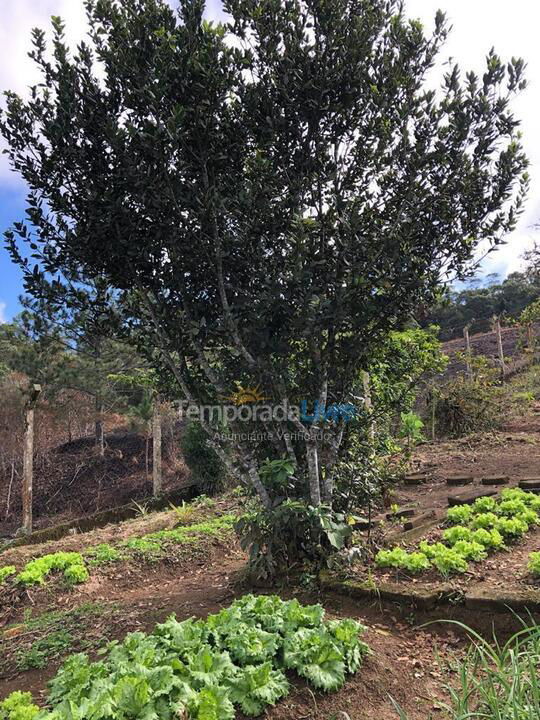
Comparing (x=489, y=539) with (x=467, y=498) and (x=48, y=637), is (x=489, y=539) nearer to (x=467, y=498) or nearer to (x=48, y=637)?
(x=467, y=498)

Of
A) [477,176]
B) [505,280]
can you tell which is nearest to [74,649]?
[477,176]

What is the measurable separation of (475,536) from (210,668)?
2489 mm

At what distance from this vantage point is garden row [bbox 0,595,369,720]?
2023 millimetres

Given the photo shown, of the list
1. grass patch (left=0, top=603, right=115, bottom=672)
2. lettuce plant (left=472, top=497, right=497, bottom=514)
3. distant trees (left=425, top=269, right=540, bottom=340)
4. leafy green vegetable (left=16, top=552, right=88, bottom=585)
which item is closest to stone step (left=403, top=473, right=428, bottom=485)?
lettuce plant (left=472, top=497, right=497, bottom=514)

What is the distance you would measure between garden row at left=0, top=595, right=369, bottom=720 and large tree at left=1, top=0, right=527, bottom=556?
120cm

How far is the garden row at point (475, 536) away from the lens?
353 centimetres

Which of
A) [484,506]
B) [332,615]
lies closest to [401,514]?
[484,506]

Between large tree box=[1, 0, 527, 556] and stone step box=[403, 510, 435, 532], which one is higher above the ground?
large tree box=[1, 0, 527, 556]

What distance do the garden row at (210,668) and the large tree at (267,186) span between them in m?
1.20

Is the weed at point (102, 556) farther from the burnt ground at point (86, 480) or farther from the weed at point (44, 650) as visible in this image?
the burnt ground at point (86, 480)

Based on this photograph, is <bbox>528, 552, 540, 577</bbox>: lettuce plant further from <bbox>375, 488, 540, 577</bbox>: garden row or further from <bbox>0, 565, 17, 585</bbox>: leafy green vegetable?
<bbox>0, 565, 17, 585</bbox>: leafy green vegetable

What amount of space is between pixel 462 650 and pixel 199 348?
2586mm

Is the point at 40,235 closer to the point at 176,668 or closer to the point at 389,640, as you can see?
the point at 176,668

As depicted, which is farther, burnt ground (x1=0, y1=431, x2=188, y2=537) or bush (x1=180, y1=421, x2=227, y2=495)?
burnt ground (x1=0, y1=431, x2=188, y2=537)
